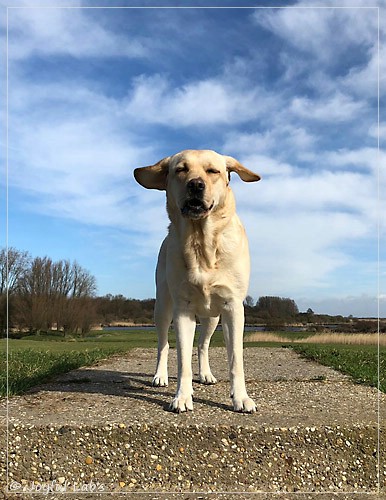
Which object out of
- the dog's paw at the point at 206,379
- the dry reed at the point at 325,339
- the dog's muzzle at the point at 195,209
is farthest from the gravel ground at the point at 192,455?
the dry reed at the point at 325,339

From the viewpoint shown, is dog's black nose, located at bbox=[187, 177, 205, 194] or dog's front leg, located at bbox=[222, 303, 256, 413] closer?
dog's black nose, located at bbox=[187, 177, 205, 194]

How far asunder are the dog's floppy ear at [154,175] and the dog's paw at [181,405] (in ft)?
6.47

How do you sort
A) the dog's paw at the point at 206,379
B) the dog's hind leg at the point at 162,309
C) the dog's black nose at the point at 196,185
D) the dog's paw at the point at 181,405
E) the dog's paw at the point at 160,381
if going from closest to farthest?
the dog's black nose at the point at 196,185 → the dog's paw at the point at 181,405 → the dog's hind leg at the point at 162,309 → the dog's paw at the point at 160,381 → the dog's paw at the point at 206,379

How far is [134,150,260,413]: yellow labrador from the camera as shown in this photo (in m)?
4.16

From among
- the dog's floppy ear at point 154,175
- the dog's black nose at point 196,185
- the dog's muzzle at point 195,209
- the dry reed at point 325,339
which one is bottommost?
the dry reed at point 325,339

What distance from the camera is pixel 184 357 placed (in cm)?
430

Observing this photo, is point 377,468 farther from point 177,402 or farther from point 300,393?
point 177,402

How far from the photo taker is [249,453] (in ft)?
12.0

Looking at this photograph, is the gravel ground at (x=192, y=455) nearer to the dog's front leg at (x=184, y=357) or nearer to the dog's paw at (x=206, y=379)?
the dog's front leg at (x=184, y=357)

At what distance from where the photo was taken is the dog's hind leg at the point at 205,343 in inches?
209

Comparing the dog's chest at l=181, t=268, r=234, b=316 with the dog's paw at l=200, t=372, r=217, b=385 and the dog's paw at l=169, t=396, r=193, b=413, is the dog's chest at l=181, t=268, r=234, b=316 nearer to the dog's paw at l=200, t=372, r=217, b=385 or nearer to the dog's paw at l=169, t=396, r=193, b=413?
the dog's paw at l=169, t=396, r=193, b=413

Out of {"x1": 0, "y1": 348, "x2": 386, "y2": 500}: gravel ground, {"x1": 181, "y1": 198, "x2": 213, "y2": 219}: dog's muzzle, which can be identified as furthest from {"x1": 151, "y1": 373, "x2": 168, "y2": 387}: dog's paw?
{"x1": 181, "y1": 198, "x2": 213, "y2": 219}: dog's muzzle

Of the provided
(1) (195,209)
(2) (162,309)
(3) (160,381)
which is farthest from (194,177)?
(3) (160,381)

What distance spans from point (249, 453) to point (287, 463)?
12.4 inches
